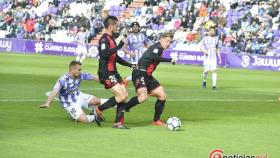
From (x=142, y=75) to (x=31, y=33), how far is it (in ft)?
140

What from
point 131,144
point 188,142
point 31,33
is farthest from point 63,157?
point 31,33

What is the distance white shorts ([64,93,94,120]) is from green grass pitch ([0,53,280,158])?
0.86 feet

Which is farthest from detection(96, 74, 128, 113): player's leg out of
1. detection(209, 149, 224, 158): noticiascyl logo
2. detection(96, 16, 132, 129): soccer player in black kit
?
detection(209, 149, 224, 158): noticiascyl logo

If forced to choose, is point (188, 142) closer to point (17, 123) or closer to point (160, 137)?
point (160, 137)

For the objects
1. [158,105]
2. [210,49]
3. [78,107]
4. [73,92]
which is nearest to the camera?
[158,105]

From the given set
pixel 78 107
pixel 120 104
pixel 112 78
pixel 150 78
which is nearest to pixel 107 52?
pixel 112 78

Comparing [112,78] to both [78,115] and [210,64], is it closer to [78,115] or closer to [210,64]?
[78,115]

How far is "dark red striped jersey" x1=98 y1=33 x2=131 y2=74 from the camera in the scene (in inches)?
599

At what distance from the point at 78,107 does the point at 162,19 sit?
3478cm

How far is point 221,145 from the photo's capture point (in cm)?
1279

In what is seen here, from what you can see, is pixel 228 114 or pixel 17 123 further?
pixel 228 114

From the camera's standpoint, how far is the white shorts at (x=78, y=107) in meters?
16.1

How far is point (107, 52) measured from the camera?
50.0 ft

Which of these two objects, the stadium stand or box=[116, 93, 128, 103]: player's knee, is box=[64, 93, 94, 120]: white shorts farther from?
the stadium stand
